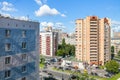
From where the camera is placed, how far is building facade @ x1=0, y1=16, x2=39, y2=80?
73.8ft

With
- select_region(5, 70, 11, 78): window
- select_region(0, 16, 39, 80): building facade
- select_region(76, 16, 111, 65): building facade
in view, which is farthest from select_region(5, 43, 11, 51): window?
select_region(76, 16, 111, 65): building facade

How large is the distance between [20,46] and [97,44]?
313 ft

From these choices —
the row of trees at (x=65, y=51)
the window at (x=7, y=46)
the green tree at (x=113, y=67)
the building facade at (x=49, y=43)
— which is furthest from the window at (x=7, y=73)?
the building facade at (x=49, y=43)

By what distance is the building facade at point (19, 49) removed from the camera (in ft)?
73.8

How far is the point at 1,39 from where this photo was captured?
22031mm

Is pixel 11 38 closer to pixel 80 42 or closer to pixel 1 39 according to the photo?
pixel 1 39

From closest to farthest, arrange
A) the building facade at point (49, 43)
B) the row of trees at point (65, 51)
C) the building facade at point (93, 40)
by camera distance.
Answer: the building facade at point (93, 40) < the row of trees at point (65, 51) < the building facade at point (49, 43)

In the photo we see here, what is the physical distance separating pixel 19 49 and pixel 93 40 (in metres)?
94.7

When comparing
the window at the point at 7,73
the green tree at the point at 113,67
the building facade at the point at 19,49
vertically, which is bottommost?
the green tree at the point at 113,67

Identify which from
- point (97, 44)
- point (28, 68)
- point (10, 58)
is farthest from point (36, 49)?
point (97, 44)

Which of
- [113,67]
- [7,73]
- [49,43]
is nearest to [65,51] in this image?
[49,43]

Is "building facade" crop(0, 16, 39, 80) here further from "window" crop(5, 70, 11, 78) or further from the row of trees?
the row of trees

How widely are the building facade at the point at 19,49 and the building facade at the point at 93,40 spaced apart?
3524 inches

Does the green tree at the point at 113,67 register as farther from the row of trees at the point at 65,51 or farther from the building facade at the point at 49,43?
the building facade at the point at 49,43
